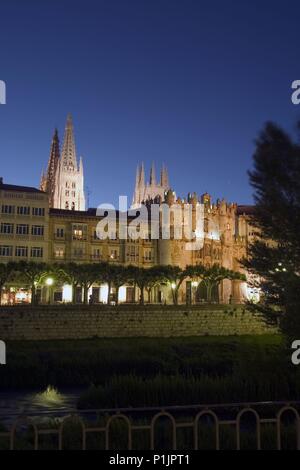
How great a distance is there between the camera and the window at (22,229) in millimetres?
67000

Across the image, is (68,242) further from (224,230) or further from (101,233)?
(224,230)

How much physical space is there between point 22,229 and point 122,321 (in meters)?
21.7

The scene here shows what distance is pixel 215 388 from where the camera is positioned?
22.2 m

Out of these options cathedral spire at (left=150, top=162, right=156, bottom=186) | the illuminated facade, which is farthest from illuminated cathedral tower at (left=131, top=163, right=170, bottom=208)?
the illuminated facade

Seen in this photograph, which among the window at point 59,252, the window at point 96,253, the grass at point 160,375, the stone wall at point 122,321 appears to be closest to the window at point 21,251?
the window at point 59,252

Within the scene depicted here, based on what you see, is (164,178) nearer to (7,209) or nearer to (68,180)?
(68,180)

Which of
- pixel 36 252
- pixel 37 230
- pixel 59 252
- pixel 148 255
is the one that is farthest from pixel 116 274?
pixel 148 255

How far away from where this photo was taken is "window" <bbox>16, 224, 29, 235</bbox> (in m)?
67.0

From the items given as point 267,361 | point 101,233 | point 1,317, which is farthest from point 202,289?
point 267,361

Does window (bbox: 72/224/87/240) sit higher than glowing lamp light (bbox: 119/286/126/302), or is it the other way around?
window (bbox: 72/224/87/240)

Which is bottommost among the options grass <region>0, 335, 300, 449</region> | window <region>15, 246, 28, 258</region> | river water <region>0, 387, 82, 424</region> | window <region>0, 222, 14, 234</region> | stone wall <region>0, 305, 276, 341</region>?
river water <region>0, 387, 82, 424</region>

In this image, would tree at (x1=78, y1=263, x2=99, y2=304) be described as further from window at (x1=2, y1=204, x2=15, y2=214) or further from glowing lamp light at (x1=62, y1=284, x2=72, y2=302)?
window at (x1=2, y1=204, x2=15, y2=214)

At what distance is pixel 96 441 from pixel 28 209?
5636 centimetres

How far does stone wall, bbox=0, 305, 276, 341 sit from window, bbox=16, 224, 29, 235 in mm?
19776
